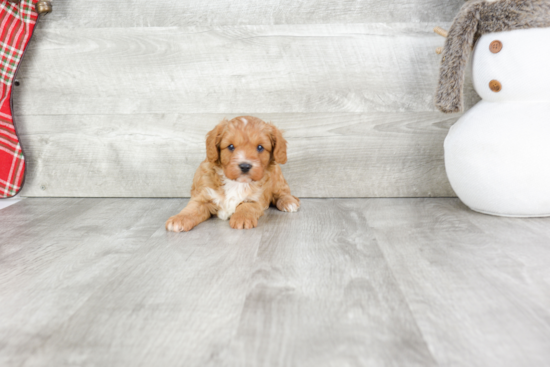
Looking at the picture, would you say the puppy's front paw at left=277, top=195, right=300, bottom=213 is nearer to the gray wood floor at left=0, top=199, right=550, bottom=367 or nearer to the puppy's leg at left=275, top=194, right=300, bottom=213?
the puppy's leg at left=275, top=194, right=300, bottom=213

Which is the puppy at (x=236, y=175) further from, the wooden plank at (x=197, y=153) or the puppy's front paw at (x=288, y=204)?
the wooden plank at (x=197, y=153)

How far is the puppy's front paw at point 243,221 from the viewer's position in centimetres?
186

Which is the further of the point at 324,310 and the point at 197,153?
the point at 197,153

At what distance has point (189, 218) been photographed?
1875mm

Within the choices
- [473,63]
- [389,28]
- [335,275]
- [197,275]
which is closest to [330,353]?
[335,275]

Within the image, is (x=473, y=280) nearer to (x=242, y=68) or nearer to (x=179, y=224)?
(x=179, y=224)

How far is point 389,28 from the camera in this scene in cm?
227

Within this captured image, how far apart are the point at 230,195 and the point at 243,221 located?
180 mm

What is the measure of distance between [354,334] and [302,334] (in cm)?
12

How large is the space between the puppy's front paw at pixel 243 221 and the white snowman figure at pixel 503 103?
914 mm

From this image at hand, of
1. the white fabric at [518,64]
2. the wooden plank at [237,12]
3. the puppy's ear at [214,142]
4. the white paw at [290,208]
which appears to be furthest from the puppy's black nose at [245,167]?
the white fabric at [518,64]

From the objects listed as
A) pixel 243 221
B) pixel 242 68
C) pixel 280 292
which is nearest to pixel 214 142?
pixel 243 221

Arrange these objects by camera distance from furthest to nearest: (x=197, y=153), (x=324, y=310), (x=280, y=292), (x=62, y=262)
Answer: (x=197, y=153)
(x=62, y=262)
(x=280, y=292)
(x=324, y=310)

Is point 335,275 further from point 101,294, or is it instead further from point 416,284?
point 101,294
